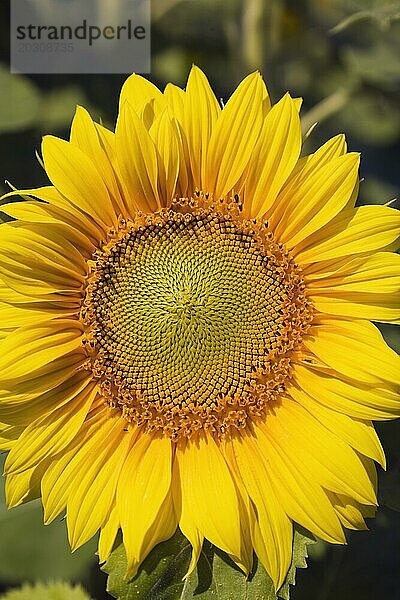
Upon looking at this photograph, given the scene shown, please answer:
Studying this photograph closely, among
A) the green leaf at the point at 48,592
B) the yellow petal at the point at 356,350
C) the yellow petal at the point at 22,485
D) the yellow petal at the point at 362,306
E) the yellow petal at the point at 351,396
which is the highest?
the yellow petal at the point at 362,306

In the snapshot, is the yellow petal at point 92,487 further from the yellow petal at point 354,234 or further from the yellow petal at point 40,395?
the yellow petal at point 354,234

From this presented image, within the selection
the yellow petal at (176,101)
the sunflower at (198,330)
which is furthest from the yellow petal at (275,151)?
the yellow petal at (176,101)

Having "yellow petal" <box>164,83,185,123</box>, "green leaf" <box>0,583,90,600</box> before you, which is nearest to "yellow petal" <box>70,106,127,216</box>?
"yellow petal" <box>164,83,185,123</box>

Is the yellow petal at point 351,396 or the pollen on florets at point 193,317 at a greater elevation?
the pollen on florets at point 193,317

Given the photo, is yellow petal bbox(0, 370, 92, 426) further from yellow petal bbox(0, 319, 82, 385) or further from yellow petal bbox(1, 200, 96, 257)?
Answer: yellow petal bbox(1, 200, 96, 257)

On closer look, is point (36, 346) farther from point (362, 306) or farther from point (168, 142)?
point (362, 306)

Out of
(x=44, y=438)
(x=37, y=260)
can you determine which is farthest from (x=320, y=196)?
(x=44, y=438)

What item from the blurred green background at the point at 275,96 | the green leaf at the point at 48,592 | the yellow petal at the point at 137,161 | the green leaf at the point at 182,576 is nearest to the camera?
the yellow petal at the point at 137,161

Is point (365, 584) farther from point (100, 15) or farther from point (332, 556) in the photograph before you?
point (100, 15)
